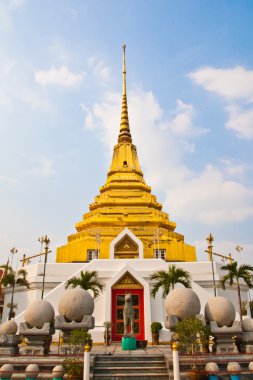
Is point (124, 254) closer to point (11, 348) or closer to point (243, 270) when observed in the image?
point (243, 270)

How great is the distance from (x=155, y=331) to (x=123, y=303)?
9.79ft

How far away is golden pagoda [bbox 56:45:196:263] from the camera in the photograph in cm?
3366

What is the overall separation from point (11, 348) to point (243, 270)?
17904 millimetres

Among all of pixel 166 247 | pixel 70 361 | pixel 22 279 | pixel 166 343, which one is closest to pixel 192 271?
pixel 166 247

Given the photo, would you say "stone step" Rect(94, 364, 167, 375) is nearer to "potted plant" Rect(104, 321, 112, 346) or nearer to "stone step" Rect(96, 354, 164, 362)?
"stone step" Rect(96, 354, 164, 362)

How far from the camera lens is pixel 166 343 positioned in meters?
23.4

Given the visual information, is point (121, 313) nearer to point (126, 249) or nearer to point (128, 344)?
point (128, 344)

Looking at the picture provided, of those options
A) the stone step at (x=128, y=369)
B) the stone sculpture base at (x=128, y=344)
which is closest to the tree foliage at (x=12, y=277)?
the stone sculpture base at (x=128, y=344)

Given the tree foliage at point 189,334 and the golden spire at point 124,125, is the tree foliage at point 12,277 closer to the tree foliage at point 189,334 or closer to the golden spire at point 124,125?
the tree foliage at point 189,334

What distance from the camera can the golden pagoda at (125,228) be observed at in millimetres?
33656

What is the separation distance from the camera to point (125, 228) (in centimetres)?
3309

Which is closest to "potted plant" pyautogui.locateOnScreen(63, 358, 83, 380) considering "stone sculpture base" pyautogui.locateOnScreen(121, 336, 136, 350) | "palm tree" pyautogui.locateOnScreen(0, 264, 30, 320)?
"stone sculpture base" pyautogui.locateOnScreen(121, 336, 136, 350)

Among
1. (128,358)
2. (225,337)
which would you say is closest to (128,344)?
(128,358)

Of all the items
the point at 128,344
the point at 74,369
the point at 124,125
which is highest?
the point at 124,125
